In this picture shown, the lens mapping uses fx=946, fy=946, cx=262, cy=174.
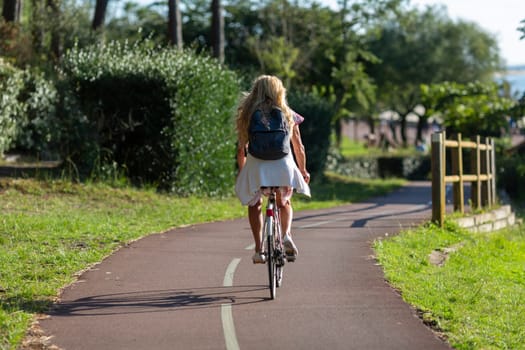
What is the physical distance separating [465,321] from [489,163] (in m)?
13.6

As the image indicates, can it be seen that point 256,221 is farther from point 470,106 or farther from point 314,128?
point 470,106

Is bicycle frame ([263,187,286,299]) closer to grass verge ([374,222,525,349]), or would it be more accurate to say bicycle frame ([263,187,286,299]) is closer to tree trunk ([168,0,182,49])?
grass verge ([374,222,525,349])

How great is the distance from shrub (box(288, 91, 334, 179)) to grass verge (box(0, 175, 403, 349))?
22.9 feet

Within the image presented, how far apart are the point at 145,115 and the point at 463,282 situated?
10985 millimetres

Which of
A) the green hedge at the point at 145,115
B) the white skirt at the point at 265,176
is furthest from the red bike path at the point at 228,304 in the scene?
the green hedge at the point at 145,115

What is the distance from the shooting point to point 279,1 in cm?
4531

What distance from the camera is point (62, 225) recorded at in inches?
555

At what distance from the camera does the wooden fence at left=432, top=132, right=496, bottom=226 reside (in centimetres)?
1535

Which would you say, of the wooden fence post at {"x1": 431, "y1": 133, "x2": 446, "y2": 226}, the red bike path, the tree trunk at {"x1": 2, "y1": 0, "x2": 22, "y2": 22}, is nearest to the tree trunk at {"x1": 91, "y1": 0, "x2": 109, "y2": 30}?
the tree trunk at {"x1": 2, "y1": 0, "x2": 22, "y2": 22}

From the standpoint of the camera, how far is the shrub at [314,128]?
102 ft

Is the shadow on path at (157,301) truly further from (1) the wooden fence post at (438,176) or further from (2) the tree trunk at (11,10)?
(2) the tree trunk at (11,10)

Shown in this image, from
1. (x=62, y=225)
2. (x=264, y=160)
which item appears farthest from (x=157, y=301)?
(x=62, y=225)

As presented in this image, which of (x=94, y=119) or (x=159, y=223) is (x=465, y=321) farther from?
(x=94, y=119)

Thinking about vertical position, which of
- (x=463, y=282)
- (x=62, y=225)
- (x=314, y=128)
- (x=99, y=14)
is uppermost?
(x=99, y=14)
